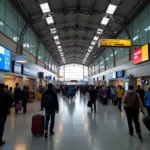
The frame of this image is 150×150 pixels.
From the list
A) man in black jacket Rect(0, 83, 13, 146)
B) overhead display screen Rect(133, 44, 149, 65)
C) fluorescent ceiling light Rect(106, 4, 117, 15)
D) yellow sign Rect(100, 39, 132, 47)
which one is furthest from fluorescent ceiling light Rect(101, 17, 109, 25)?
man in black jacket Rect(0, 83, 13, 146)

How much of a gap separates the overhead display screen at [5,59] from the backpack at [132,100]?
9.59 metres

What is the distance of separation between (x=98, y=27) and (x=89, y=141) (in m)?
21.8

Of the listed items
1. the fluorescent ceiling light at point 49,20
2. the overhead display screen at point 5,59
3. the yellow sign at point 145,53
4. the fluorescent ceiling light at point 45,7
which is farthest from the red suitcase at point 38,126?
the fluorescent ceiling light at point 49,20

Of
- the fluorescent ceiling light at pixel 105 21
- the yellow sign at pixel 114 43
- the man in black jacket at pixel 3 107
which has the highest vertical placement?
the fluorescent ceiling light at pixel 105 21

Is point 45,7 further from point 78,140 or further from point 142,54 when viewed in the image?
point 78,140

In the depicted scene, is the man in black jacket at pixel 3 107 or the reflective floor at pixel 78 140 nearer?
the reflective floor at pixel 78 140

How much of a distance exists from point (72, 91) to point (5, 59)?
971cm

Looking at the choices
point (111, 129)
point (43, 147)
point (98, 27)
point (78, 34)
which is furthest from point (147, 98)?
point (78, 34)

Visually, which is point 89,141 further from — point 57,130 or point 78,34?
point 78,34

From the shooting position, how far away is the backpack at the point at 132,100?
20.5 feet

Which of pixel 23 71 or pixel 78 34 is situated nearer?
pixel 23 71

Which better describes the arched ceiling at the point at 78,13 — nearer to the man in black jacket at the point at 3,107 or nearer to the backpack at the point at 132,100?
the backpack at the point at 132,100

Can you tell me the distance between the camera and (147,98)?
7.79 meters

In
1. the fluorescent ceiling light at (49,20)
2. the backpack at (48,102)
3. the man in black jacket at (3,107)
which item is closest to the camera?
the man in black jacket at (3,107)
